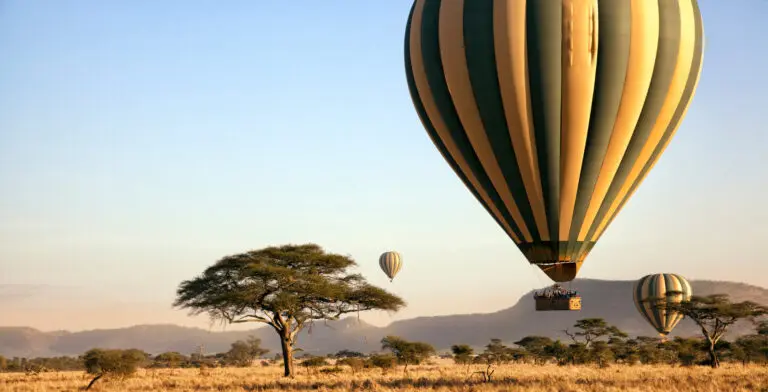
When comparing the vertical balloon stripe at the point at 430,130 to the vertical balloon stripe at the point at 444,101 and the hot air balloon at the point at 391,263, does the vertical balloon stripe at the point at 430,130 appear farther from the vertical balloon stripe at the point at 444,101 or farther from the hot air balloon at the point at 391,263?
the hot air balloon at the point at 391,263

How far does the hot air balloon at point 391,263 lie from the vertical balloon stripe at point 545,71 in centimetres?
6109

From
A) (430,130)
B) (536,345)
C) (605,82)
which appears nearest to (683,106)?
(605,82)

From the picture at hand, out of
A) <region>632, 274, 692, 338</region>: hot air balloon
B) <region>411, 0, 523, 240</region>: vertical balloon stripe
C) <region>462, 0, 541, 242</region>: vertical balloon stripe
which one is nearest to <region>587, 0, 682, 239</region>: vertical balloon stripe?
<region>462, 0, 541, 242</region>: vertical balloon stripe

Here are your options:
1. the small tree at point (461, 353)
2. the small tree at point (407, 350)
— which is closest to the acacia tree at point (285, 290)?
the small tree at point (407, 350)

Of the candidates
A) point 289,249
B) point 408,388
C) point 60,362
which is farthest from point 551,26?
point 60,362

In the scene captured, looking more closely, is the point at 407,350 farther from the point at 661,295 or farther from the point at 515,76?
the point at 661,295

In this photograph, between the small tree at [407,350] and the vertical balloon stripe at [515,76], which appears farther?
the small tree at [407,350]

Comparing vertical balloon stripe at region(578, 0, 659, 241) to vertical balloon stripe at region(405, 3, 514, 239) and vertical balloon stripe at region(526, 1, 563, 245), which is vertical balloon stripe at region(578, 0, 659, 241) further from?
vertical balloon stripe at region(405, 3, 514, 239)

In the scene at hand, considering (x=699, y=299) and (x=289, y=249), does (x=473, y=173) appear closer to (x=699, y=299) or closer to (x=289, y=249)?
(x=289, y=249)

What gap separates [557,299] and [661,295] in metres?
51.6

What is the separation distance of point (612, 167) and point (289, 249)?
20809 millimetres

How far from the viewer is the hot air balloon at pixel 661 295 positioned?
7477cm

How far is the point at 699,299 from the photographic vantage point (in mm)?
60594

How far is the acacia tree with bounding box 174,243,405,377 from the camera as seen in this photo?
40.4 m
